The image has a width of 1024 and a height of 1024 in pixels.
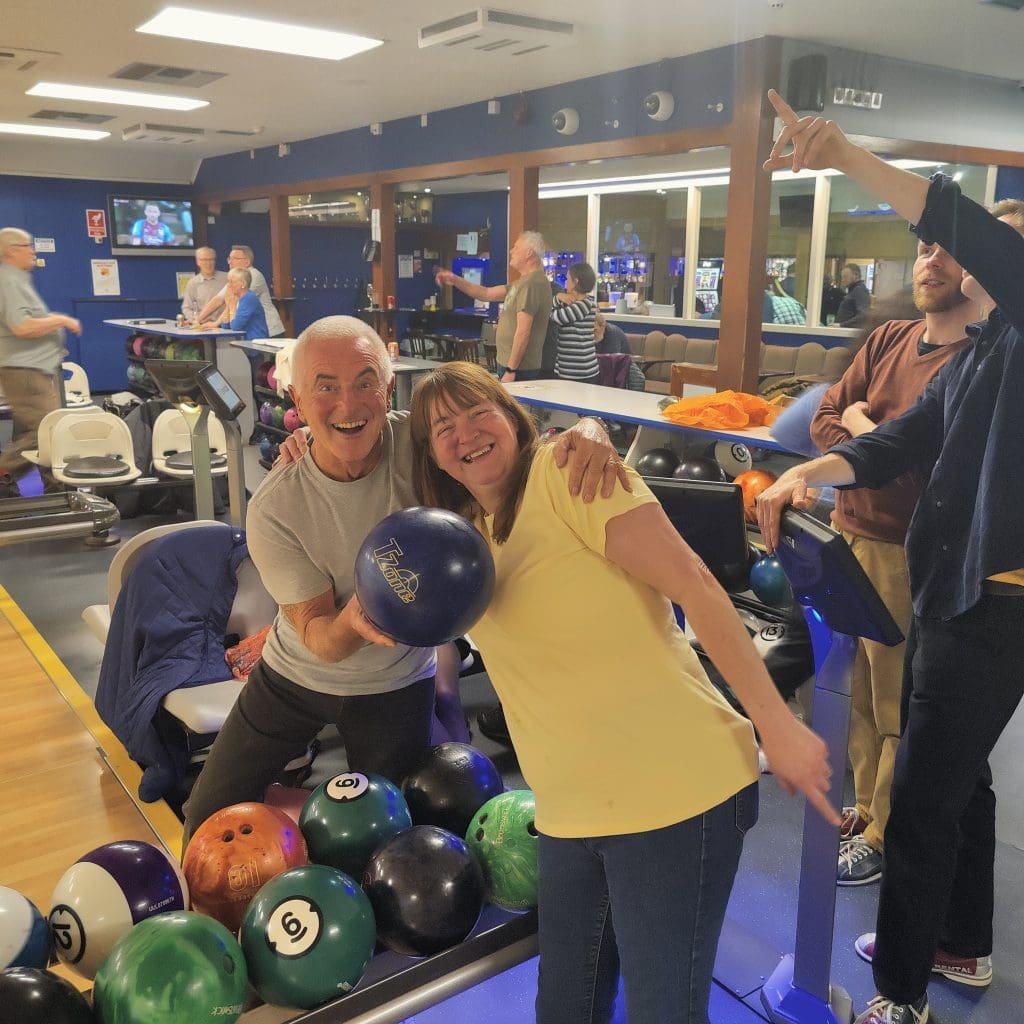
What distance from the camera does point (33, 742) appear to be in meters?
3.15

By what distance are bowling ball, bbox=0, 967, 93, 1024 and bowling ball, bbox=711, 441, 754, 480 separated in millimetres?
4146

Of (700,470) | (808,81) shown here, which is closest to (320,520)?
(700,470)

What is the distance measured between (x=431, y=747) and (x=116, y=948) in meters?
0.78

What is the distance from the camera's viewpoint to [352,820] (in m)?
1.85

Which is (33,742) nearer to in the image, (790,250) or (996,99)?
(996,99)

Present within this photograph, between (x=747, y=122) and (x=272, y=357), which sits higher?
(x=747, y=122)

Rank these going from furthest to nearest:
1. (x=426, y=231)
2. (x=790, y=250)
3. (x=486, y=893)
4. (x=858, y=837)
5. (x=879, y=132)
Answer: (x=426, y=231) < (x=790, y=250) < (x=879, y=132) < (x=858, y=837) < (x=486, y=893)

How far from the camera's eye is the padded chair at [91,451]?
5.57 m

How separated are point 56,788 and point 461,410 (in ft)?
7.14

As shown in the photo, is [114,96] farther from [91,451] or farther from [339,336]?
[339,336]

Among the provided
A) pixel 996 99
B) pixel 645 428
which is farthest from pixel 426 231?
pixel 645 428

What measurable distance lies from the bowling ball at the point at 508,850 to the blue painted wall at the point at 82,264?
12672 mm

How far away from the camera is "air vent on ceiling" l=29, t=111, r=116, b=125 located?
928 centimetres

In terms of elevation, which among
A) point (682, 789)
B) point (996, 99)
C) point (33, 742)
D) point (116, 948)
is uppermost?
point (996, 99)
